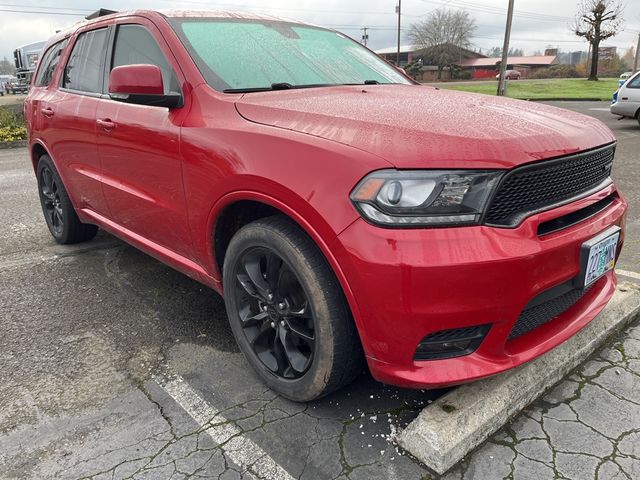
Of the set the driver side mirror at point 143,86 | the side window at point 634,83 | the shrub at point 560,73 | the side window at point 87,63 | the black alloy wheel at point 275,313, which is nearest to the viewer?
the black alloy wheel at point 275,313

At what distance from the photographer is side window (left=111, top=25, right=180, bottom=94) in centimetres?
272

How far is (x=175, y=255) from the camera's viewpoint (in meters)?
2.91

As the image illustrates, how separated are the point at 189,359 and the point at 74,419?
2.07 ft

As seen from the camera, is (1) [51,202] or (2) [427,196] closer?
(2) [427,196]

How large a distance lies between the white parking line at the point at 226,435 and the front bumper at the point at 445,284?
57 cm

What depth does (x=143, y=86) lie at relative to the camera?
8.14 feet

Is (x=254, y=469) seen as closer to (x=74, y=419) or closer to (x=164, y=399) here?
(x=164, y=399)

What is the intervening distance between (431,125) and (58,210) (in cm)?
385

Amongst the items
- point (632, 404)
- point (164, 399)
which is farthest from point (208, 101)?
point (632, 404)

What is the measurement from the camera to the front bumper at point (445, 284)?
5.62ft

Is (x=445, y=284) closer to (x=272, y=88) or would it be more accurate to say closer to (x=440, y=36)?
(x=272, y=88)

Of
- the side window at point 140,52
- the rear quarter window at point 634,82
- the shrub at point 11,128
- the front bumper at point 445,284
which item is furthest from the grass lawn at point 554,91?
the front bumper at point 445,284

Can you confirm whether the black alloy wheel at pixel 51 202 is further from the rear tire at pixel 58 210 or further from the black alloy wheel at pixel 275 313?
the black alloy wheel at pixel 275 313

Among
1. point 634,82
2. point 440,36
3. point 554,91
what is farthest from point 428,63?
point 634,82
